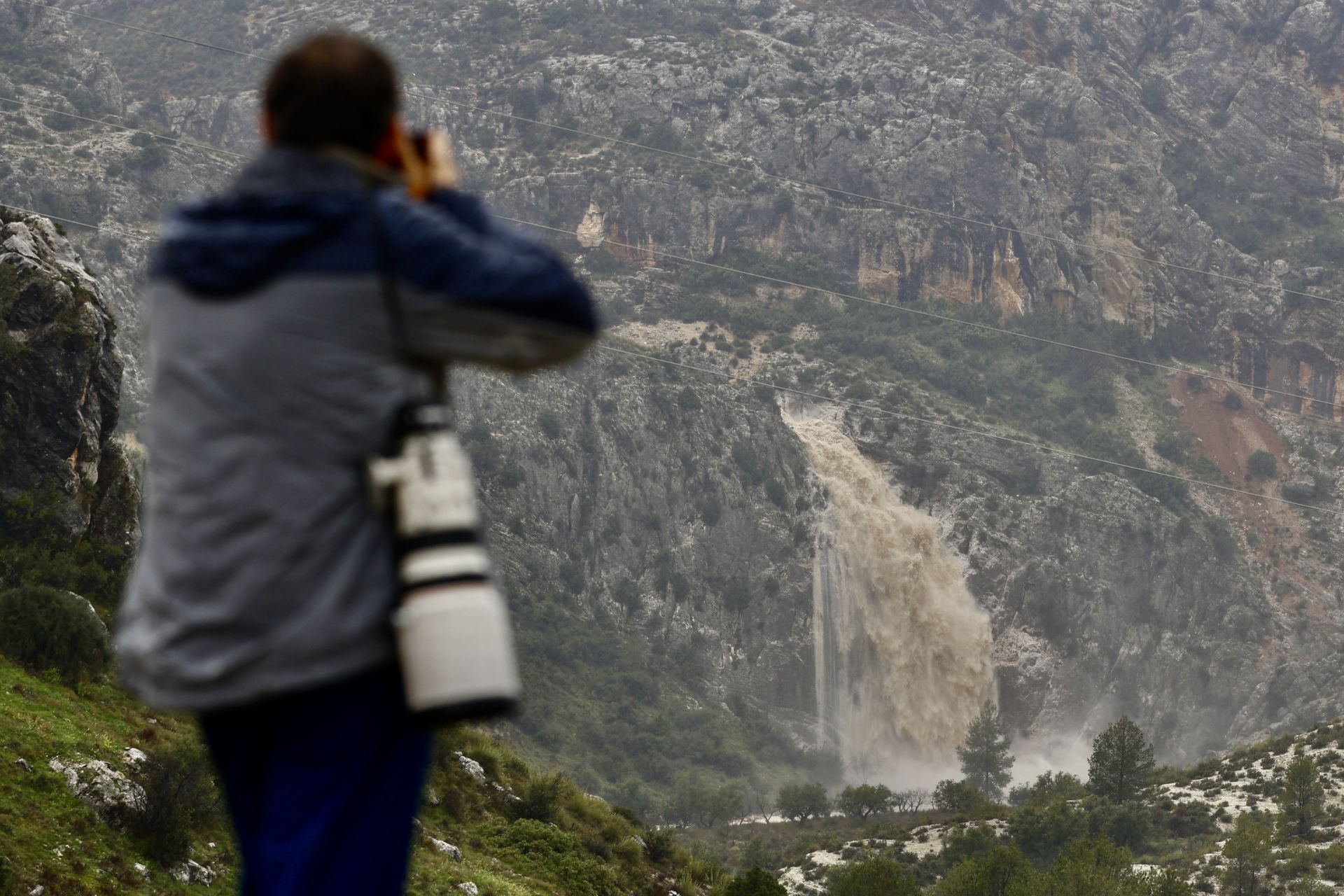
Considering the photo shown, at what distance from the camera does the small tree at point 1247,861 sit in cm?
4200

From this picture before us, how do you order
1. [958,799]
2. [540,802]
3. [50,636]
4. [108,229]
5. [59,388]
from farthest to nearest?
[108,229] < [958,799] < [59,388] < [540,802] < [50,636]

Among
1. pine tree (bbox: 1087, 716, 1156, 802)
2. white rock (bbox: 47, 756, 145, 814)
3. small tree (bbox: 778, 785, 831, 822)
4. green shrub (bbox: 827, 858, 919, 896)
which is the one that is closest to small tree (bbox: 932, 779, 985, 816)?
pine tree (bbox: 1087, 716, 1156, 802)

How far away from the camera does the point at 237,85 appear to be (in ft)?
332

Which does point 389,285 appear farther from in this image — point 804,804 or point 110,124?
point 110,124

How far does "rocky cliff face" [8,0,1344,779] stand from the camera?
81.2m

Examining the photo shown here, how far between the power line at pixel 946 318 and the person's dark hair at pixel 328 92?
9394 cm

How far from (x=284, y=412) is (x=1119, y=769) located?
196 feet

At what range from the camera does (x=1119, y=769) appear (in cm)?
5797

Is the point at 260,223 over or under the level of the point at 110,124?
under

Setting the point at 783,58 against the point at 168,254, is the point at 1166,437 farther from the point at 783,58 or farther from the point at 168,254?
the point at 168,254

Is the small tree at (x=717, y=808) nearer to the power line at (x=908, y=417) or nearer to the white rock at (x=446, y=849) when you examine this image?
the power line at (x=908, y=417)

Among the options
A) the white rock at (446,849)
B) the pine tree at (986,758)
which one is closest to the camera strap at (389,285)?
the white rock at (446,849)

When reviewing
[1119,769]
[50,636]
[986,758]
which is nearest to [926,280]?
[986,758]

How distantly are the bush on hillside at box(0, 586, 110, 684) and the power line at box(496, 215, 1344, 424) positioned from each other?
82.5 meters
